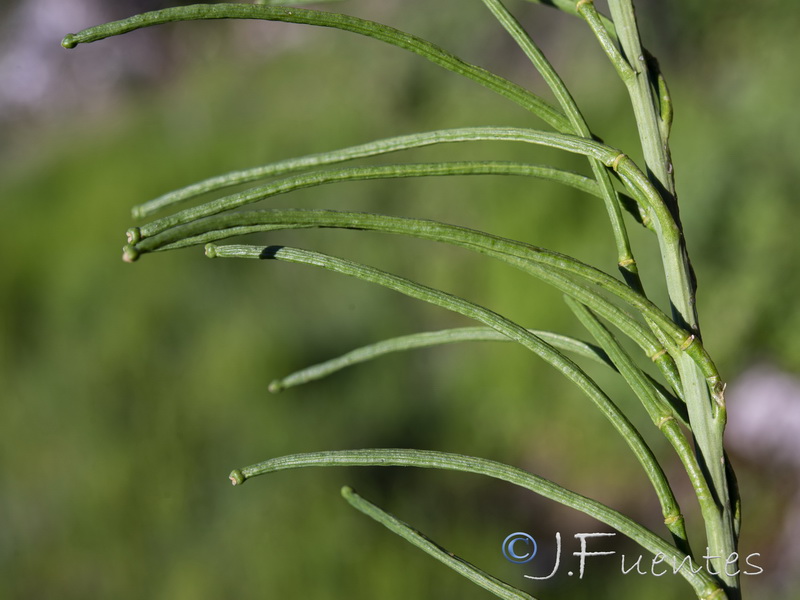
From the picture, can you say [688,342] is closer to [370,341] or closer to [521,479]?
[521,479]

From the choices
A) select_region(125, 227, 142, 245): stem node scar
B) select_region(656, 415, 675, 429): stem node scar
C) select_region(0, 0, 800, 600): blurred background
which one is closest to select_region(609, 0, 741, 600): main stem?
select_region(656, 415, 675, 429): stem node scar

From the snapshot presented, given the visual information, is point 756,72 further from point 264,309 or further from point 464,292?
point 264,309

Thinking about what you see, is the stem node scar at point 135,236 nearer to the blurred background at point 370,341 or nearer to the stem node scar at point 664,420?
the stem node scar at point 664,420

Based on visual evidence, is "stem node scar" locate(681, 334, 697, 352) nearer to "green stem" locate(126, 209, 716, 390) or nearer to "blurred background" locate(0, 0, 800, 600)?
"green stem" locate(126, 209, 716, 390)

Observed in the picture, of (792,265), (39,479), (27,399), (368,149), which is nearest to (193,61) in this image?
(27,399)

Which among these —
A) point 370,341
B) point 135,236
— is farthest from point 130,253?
point 370,341

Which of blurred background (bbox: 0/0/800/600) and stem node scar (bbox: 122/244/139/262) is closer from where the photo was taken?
stem node scar (bbox: 122/244/139/262)
